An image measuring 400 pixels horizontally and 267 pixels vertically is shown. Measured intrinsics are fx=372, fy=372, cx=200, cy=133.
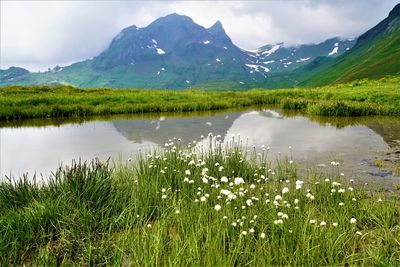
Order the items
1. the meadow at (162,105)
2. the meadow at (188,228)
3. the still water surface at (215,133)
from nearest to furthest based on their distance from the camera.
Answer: the meadow at (188,228), the still water surface at (215,133), the meadow at (162,105)

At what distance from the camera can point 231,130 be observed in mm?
28688

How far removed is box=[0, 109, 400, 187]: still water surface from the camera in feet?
54.1

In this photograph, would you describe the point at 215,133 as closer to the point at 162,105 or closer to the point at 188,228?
the point at 188,228

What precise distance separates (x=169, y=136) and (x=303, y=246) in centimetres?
1937

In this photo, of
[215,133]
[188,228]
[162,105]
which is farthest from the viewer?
[162,105]

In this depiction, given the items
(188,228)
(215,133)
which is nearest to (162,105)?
(215,133)

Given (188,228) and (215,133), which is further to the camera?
(215,133)

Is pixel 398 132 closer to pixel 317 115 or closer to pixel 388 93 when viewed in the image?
pixel 317 115

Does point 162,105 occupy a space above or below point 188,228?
above

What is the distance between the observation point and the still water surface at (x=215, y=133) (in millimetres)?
16500

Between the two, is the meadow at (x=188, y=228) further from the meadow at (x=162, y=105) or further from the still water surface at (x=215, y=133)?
the meadow at (x=162, y=105)

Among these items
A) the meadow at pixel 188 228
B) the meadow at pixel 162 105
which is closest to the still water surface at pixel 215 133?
the meadow at pixel 162 105

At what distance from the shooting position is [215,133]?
26531mm

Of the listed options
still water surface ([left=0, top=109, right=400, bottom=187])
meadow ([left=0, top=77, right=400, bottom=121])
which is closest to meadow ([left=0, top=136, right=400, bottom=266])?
still water surface ([left=0, top=109, right=400, bottom=187])
